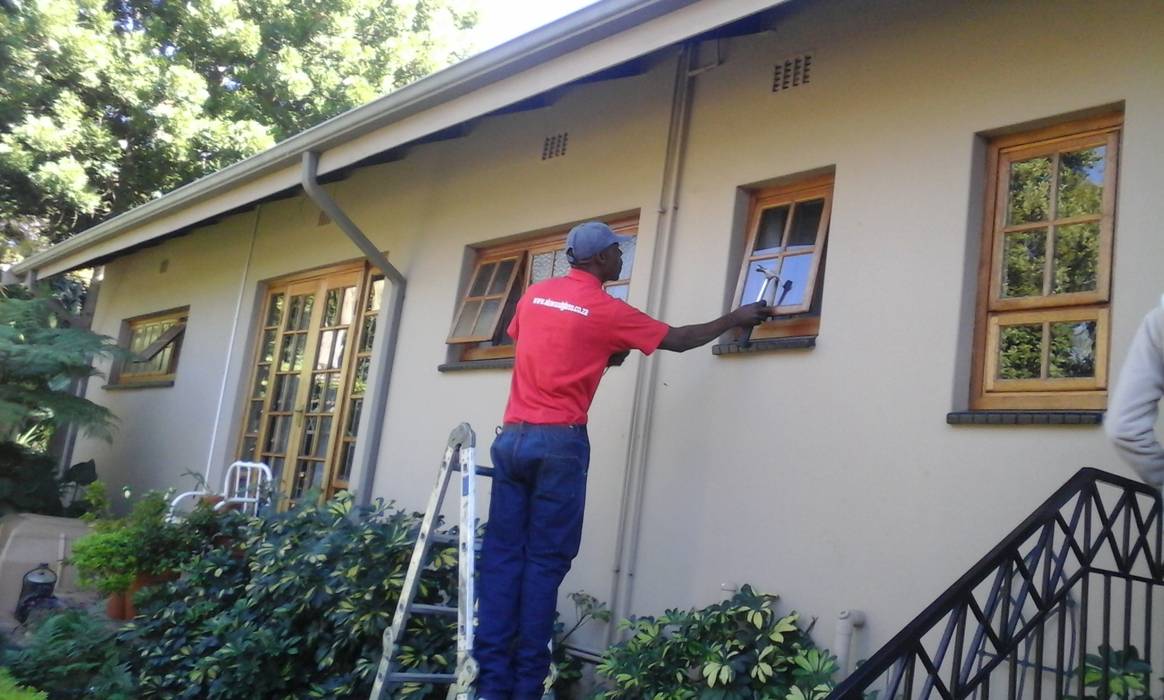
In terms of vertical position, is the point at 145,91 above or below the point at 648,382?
above

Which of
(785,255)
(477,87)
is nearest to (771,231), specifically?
(785,255)

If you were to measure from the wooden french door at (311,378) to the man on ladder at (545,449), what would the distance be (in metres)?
3.60

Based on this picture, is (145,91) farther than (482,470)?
Yes

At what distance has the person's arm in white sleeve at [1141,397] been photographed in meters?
2.69

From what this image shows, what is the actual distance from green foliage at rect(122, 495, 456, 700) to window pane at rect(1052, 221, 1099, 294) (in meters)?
2.77

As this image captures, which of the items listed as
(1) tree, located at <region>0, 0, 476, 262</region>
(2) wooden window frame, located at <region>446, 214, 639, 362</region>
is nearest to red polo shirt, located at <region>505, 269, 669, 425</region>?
(2) wooden window frame, located at <region>446, 214, 639, 362</region>

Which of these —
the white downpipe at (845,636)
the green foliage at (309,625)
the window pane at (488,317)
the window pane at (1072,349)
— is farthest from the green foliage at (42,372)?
the window pane at (1072,349)

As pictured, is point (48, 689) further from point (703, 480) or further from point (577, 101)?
point (577, 101)

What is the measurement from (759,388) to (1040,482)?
131 cm

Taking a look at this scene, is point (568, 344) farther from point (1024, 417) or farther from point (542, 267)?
point (542, 267)

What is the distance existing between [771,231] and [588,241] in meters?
1.12

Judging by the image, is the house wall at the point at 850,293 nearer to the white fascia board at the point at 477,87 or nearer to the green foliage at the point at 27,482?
the white fascia board at the point at 477,87

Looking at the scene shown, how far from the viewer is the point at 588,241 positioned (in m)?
4.18

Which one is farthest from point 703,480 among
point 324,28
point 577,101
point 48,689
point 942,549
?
point 324,28
